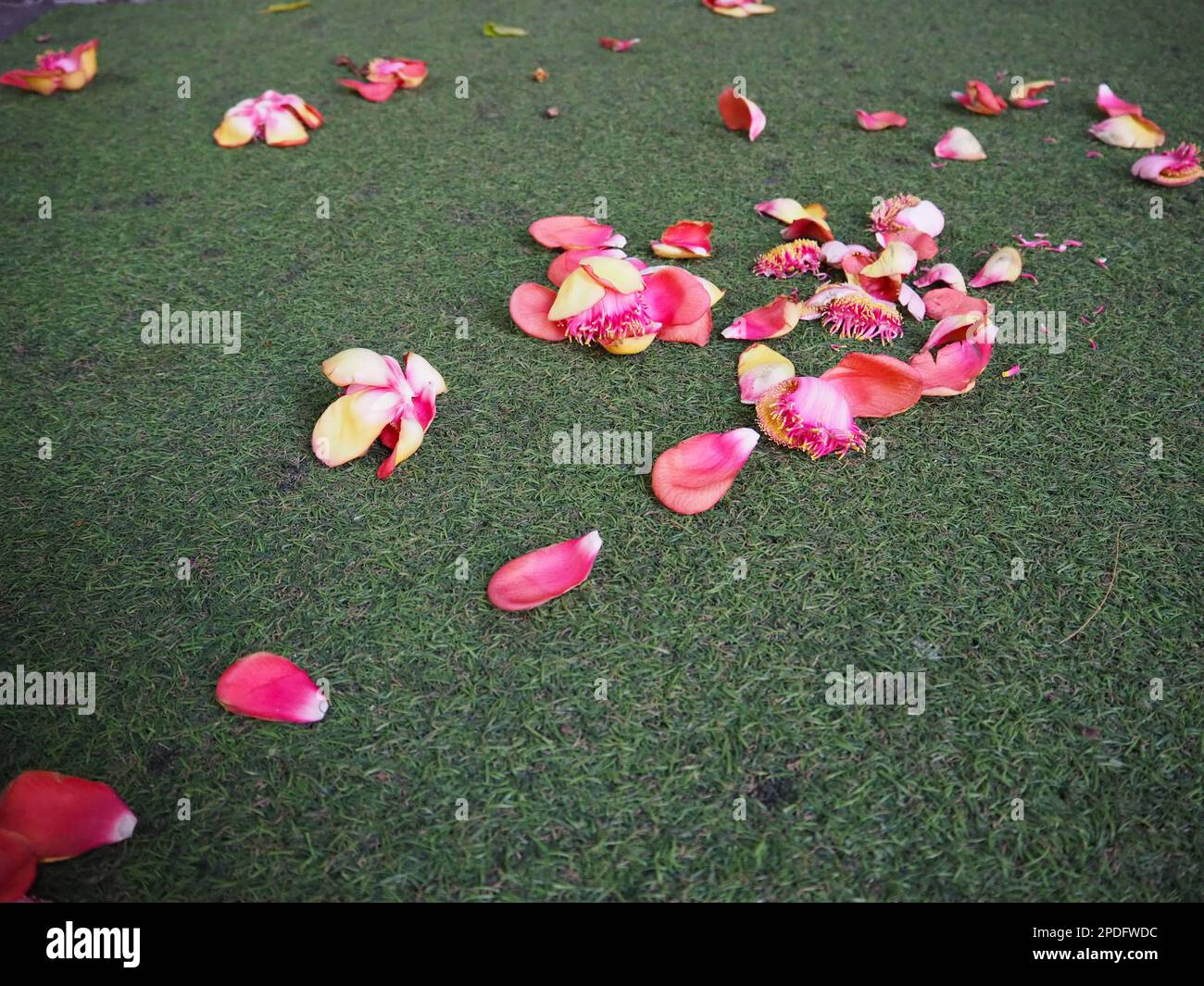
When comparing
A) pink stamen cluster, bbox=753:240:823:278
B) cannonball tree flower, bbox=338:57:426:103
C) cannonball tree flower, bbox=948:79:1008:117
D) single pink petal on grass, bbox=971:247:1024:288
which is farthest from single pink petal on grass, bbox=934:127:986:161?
cannonball tree flower, bbox=338:57:426:103

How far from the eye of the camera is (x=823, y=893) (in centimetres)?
84

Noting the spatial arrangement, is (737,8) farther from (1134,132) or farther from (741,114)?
(1134,132)

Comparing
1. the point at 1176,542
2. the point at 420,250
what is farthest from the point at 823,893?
the point at 420,250

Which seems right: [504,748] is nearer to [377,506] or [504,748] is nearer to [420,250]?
[377,506]

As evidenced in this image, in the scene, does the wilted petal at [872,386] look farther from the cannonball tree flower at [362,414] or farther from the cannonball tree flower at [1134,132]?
the cannonball tree flower at [1134,132]

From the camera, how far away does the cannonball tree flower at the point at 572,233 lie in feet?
5.33

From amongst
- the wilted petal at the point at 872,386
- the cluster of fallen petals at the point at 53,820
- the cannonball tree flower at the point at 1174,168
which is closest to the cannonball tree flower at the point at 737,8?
the cannonball tree flower at the point at 1174,168

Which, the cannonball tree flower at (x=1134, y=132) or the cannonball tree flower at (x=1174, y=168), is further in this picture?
the cannonball tree flower at (x=1134, y=132)

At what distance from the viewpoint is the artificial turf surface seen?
2.88ft

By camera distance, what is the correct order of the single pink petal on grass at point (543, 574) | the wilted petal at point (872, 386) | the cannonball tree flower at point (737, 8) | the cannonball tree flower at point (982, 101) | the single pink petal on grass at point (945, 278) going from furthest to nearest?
1. the cannonball tree flower at point (737, 8)
2. the cannonball tree flower at point (982, 101)
3. the single pink petal on grass at point (945, 278)
4. the wilted petal at point (872, 386)
5. the single pink petal on grass at point (543, 574)

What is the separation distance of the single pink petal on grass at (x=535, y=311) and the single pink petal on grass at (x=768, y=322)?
0.90 feet

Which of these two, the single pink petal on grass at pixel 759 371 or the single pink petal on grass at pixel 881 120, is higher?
the single pink petal on grass at pixel 881 120

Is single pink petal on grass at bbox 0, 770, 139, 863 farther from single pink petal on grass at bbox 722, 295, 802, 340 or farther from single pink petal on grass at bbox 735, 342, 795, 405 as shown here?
single pink petal on grass at bbox 722, 295, 802, 340

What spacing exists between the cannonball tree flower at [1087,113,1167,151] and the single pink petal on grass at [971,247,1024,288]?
0.68 metres
